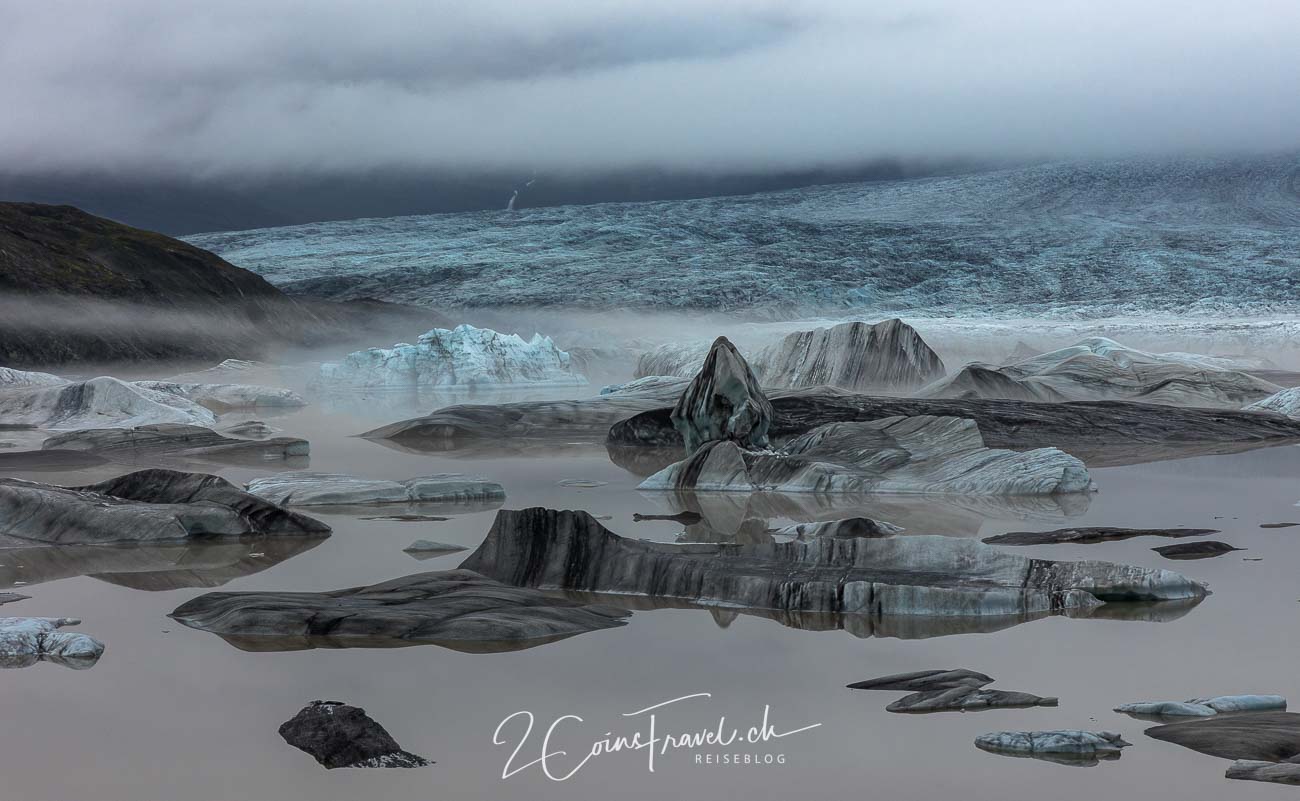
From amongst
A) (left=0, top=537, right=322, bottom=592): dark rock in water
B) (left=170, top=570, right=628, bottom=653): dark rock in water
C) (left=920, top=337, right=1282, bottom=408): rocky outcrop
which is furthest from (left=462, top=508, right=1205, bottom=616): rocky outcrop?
(left=920, top=337, right=1282, bottom=408): rocky outcrop

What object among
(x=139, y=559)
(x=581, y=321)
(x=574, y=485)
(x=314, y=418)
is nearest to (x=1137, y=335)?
(x=581, y=321)

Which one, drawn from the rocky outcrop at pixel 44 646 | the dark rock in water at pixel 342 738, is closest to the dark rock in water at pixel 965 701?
the dark rock in water at pixel 342 738

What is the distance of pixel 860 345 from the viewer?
704 inches

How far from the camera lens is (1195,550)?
5535 mm

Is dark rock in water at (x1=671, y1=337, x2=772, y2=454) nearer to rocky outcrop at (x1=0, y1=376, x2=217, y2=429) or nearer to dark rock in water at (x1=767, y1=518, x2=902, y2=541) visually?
dark rock in water at (x1=767, y1=518, x2=902, y2=541)

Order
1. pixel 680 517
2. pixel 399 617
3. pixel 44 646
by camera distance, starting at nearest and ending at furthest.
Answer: pixel 44 646, pixel 399 617, pixel 680 517

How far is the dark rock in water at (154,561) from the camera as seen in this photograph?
5086mm

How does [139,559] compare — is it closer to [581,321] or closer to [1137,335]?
[1137,335]

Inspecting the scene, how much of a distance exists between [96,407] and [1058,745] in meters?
13.7

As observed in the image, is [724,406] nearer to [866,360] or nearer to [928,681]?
[928,681]

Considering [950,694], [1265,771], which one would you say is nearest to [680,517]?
[950,694]

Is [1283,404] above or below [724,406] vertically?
below

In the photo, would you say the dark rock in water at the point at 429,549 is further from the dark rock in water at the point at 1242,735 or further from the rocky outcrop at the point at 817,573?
the dark rock in water at the point at 1242,735

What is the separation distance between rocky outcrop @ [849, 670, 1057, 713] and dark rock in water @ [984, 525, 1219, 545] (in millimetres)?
2559
